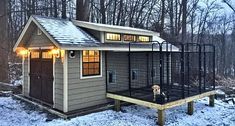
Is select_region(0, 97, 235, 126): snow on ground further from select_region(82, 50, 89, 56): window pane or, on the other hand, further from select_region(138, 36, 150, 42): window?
select_region(138, 36, 150, 42): window

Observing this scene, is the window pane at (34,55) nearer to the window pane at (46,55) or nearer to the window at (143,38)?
the window pane at (46,55)

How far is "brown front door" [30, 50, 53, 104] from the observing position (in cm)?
953

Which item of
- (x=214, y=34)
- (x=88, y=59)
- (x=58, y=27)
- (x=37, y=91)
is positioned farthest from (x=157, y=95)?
(x=214, y=34)

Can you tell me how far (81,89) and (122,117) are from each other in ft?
5.93

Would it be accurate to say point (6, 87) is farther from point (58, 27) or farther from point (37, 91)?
point (58, 27)

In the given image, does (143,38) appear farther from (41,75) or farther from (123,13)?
(123,13)

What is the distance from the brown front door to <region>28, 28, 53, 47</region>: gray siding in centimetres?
30

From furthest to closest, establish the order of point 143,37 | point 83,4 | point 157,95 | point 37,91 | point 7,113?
point 83,4, point 143,37, point 37,91, point 7,113, point 157,95

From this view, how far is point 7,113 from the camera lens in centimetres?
903

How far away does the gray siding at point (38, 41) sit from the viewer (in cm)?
950

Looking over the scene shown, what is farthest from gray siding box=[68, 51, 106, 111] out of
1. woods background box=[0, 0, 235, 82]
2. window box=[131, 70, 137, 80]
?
woods background box=[0, 0, 235, 82]

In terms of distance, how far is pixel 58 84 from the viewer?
29.3 feet

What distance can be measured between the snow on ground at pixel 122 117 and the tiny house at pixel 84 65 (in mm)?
618

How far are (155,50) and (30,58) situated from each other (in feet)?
18.6
